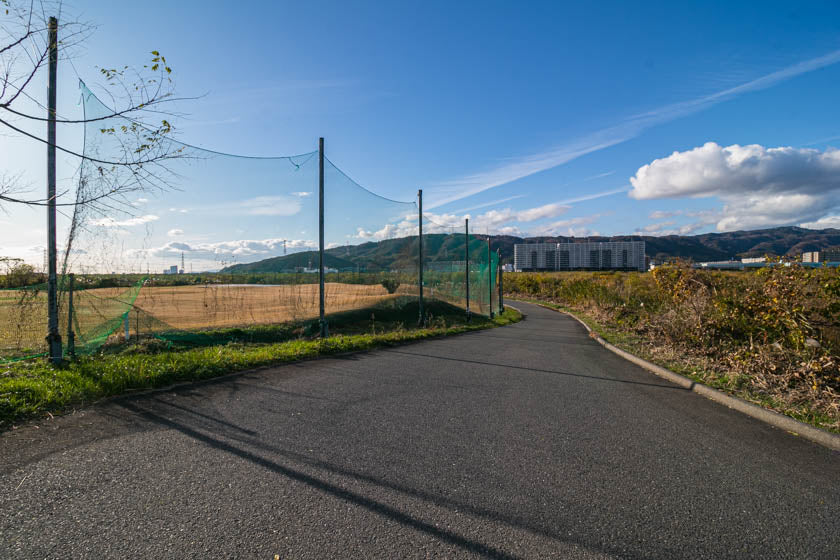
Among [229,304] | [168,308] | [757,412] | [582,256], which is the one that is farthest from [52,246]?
[582,256]

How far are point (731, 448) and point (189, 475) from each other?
484 centimetres

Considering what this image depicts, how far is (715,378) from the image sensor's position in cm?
679

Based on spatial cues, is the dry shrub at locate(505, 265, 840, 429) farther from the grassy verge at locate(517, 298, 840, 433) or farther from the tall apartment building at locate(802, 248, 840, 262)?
the tall apartment building at locate(802, 248, 840, 262)

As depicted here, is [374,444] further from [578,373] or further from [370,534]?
[578,373]

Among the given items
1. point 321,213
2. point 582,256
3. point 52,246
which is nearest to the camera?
point 52,246

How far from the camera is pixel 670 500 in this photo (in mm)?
3133

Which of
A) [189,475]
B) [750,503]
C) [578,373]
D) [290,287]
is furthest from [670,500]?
[290,287]

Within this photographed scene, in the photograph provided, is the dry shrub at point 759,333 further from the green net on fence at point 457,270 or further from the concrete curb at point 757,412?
the green net on fence at point 457,270

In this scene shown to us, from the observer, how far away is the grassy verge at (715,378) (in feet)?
16.0

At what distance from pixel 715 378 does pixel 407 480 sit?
5.81 meters

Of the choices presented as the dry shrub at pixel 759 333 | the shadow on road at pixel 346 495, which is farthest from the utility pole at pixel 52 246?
the dry shrub at pixel 759 333

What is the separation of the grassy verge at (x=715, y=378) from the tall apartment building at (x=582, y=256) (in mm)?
109663

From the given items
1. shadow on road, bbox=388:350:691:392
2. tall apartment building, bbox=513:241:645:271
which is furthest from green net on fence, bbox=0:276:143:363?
tall apartment building, bbox=513:241:645:271

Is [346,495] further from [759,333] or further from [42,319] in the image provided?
[759,333]
